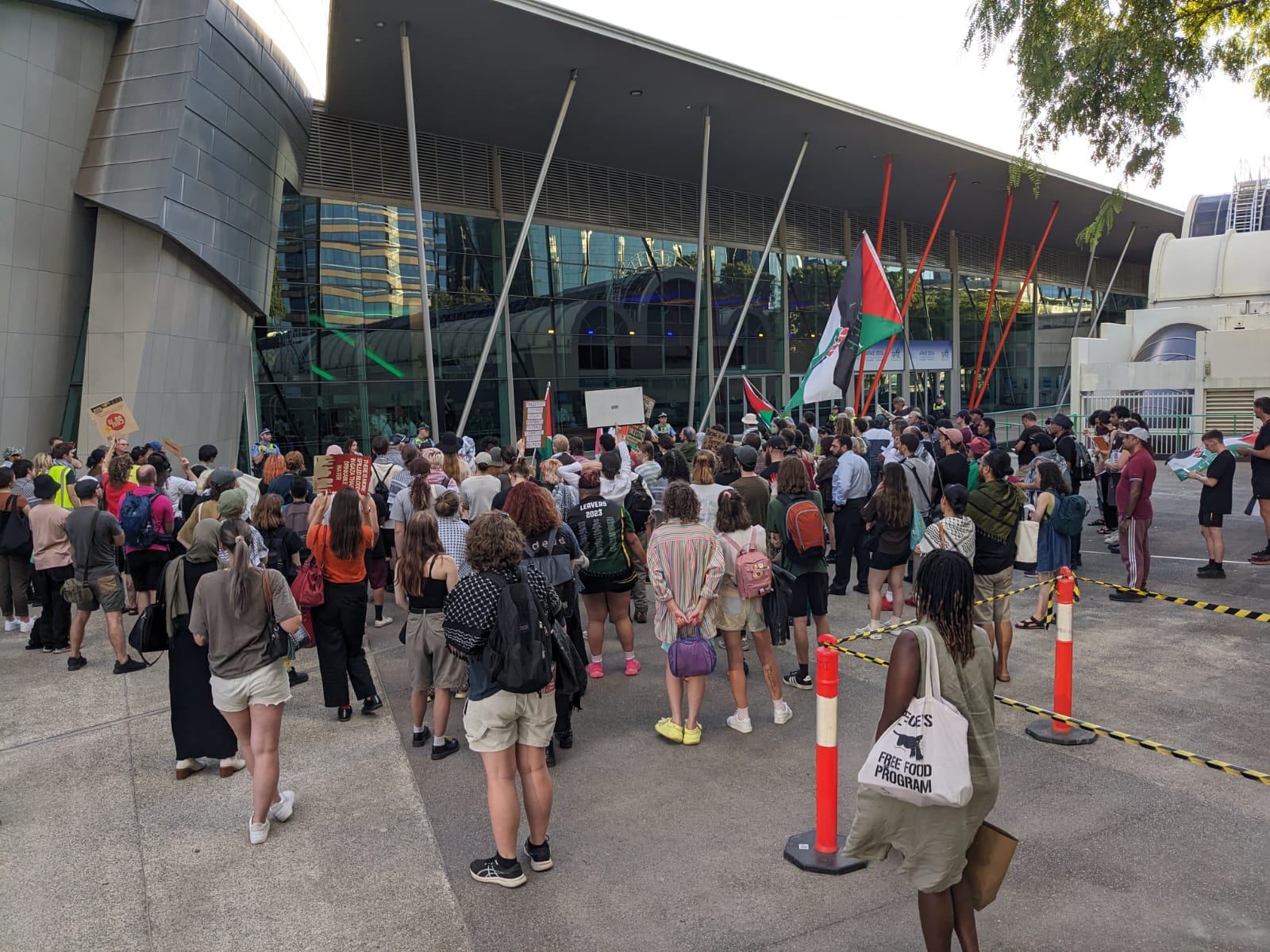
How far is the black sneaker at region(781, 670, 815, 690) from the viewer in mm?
7117

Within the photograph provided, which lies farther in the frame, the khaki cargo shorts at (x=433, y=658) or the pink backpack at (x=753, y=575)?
the pink backpack at (x=753, y=575)

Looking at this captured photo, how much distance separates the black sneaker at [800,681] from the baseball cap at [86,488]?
20.8 ft

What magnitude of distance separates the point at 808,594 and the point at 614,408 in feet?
29.4

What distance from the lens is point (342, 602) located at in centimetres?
642

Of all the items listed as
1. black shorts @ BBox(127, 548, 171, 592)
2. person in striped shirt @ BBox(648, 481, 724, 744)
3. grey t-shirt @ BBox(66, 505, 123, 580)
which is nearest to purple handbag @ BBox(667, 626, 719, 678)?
person in striped shirt @ BBox(648, 481, 724, 744)

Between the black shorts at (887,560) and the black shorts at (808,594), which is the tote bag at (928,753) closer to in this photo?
the black shorts at (808,594)

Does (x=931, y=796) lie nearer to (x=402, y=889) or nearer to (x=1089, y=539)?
(x=402, y=889)

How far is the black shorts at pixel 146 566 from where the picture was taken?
868 cm

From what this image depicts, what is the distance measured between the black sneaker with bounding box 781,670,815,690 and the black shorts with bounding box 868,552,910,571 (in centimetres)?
165

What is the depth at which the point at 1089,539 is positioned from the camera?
13250 millimetres

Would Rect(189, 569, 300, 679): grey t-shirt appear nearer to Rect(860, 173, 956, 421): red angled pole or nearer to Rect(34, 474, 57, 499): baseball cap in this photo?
Rect(34, 474, 57, 499): baseball cap

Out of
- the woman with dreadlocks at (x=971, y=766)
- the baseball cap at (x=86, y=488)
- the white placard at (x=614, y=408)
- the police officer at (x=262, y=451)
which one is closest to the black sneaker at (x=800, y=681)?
the woman with dreadlocks at (x=971, y=766)

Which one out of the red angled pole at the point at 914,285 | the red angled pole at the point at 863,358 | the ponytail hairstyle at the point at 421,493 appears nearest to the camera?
the ponytail hairstyle at the point at 421,493

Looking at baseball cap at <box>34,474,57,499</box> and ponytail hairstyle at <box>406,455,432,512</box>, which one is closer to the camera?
ponytail hairstyle at <box>406,455,432,512</box>
